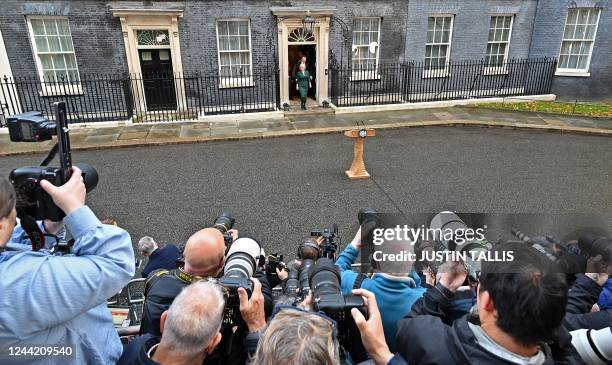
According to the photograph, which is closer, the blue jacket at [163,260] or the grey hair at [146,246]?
the blue jacket at [163,260]

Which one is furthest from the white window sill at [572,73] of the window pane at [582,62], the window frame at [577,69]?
the window pane at [582,62]

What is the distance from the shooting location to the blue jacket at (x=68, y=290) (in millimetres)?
1617

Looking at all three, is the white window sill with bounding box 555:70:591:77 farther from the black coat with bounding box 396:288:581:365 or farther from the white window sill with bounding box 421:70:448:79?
the black coat with bounding box 396:288:581:365

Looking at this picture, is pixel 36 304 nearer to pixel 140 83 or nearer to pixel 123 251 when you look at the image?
pixel 123 251

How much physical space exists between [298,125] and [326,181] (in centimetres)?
507

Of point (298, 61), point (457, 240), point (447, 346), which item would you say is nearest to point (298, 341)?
point (447, 346)

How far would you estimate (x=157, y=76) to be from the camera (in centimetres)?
1409

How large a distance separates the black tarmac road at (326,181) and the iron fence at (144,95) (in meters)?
3.19

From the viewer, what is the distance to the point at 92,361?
1.93m

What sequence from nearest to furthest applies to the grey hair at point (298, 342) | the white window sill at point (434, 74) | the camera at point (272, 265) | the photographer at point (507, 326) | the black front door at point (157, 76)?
the grey hair at point (298, 342) < the photographer at point (507, 326) < the camera at point (272, 265) < the black front door at point (157, 76) < the white window sill at point (434, 74)

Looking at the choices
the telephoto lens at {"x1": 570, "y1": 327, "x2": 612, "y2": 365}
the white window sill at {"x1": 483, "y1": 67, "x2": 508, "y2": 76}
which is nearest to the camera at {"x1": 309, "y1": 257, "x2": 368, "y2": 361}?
the telephoto lens at {"x1": 570, "y1": 327, "x2": 612, "y2": 365}

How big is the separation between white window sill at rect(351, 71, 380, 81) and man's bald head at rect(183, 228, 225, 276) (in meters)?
13.9

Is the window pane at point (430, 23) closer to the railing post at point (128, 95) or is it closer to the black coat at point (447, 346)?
the railing post at point (128, 95)

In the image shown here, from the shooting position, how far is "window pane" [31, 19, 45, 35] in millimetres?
12767
